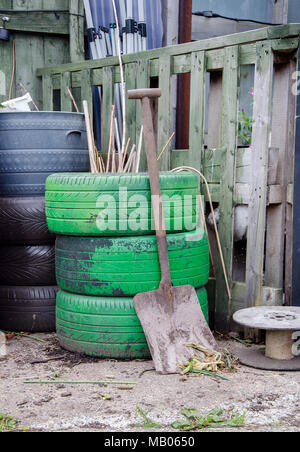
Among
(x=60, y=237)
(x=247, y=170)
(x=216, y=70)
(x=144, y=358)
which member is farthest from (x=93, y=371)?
(x=216, y=70)

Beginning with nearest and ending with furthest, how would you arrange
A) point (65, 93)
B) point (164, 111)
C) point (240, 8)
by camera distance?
point (164, 111) < point (65, 93) < point (240, 8)

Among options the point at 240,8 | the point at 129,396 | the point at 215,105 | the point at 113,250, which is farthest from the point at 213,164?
the point at 240,8

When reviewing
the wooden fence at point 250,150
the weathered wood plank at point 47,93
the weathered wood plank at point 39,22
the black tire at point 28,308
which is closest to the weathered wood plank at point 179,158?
the wooden fence at point 250,150

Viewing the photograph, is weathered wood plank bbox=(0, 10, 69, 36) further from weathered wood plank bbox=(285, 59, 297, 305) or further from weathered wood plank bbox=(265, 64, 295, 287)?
weathered wood plank bbox=(285, 59, 297, 305)

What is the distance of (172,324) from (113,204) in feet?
2.24

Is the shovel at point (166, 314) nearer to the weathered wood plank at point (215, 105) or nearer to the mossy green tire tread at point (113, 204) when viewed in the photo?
the mossy green tire tread at point (113, 204)

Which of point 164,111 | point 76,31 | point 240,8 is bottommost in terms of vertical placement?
point 164,111

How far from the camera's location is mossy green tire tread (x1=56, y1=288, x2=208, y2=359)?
9.68 feet

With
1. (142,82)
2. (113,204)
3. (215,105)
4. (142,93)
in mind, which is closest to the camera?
(113,204)

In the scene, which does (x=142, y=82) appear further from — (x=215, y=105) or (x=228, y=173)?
(x=228, y=173)

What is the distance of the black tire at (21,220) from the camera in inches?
137

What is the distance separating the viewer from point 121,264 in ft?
9.62

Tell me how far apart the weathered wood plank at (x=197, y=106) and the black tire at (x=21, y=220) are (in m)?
0.99

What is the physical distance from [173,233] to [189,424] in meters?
1.13
